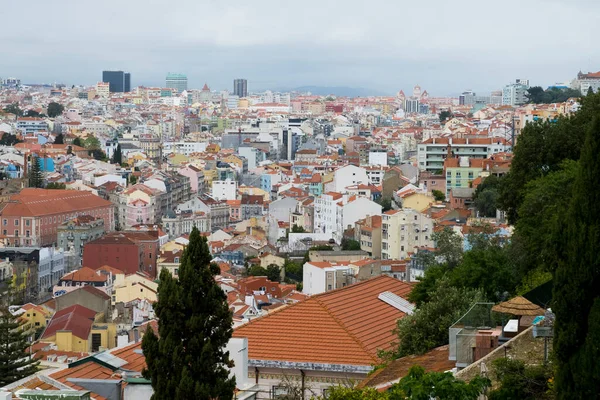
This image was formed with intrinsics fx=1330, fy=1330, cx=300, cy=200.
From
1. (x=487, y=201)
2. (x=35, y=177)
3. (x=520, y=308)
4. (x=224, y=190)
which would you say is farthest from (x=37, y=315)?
(x=224, y=190)

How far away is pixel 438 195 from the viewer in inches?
2235

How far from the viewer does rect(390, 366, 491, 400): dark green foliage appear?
7852mm

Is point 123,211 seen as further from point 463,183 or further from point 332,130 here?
point 332,130

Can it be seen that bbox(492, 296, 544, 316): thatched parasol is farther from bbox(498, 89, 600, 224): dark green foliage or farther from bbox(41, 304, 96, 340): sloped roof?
bbox(41, 304, 96, 340): sloped roof

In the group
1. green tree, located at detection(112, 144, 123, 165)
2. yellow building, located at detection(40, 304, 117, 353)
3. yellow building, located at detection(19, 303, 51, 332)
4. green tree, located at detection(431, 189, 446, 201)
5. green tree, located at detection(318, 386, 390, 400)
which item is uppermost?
green tree, located at detection(318, 386, 390, 400)

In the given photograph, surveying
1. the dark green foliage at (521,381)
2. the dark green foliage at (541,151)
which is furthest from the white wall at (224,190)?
the dark green foliage at (521,381)

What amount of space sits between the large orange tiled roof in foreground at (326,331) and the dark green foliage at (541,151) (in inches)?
255

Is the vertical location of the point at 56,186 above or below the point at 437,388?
below

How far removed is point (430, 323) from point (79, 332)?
22.2m

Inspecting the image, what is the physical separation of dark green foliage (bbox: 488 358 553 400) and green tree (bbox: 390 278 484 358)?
301 cm

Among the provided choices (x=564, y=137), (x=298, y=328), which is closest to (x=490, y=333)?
(x=298, y=328)

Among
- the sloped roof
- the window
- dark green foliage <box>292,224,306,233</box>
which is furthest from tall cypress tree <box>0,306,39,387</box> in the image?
dark green foliage <box>292,224,306,233</box>

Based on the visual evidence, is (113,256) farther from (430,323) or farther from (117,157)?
(430,323)

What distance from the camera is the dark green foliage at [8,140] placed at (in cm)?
9781
